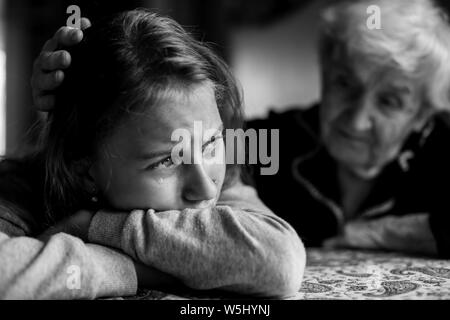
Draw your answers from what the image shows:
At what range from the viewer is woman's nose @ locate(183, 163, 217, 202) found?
70 cm

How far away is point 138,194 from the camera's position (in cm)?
71

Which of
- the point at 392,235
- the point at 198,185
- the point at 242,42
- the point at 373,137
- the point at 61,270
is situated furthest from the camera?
the point at 242,42

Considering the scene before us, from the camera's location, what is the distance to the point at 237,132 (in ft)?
2.81

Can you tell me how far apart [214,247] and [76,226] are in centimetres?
20

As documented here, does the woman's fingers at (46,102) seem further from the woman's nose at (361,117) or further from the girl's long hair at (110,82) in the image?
the woman's nose at (361,117)

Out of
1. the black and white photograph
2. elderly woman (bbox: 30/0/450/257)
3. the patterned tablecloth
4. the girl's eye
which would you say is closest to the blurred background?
elderly woman (bbox: 30/0/450/257)

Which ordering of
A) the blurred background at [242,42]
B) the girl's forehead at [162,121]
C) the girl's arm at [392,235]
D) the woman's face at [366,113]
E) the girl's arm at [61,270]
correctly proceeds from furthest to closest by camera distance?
the blurred background at [242,42]
the woman's face at [366,113]
the girl's arm at [392,235]
the girl's forehead at [162,121]
the girl's arm at [61,270]

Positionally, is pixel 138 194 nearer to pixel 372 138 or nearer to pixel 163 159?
pixel 163 159

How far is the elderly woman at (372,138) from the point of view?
45.1 inches

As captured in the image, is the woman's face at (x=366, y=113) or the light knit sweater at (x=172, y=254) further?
the woman's face at (x=366, y=113)

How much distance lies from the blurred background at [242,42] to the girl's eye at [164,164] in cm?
141

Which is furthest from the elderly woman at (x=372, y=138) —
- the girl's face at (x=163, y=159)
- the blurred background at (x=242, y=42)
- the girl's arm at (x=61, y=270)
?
Result: the blurred background at (x=242, y=42)

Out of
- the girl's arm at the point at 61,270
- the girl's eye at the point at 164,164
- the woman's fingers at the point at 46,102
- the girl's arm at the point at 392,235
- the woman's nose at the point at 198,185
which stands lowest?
the girl's arm at the point at 392,235

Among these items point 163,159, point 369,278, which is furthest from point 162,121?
point 369,278
